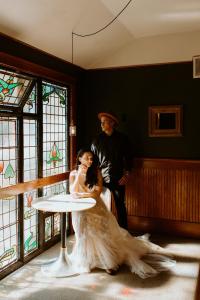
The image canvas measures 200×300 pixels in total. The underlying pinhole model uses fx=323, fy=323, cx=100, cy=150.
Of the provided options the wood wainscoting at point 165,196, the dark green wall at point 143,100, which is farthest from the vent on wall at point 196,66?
the wood wainscoting at point 165,196

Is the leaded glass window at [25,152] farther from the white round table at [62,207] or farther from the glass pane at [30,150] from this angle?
the white round table at [62,207]

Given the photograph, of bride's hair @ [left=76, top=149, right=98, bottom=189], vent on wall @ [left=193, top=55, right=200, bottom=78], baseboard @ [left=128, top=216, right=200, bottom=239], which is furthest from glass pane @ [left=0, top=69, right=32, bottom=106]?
baseboard @ [left=128, top=216, right=200, bottom=239]

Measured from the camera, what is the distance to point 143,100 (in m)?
4.92

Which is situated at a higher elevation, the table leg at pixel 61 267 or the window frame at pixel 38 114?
the window frame at pixel 38 114

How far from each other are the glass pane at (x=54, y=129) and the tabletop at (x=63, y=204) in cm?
68

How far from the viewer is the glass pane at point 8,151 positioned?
3475 millimetres

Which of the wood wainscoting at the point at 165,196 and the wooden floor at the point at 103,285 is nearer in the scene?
the wooden floor at the point at 103,285

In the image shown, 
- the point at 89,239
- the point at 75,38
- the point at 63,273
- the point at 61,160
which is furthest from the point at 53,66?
the point at 63,273

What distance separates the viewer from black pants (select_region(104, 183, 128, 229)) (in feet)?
15.2

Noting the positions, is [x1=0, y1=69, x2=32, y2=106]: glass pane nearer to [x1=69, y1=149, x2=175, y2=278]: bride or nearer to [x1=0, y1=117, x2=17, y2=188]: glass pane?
[x1=0, y1=117, x2=17, y2=188]: glass pane

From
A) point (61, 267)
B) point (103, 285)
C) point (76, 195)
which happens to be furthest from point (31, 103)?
point (103, 285)

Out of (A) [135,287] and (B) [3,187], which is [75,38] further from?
(A) [135,287]

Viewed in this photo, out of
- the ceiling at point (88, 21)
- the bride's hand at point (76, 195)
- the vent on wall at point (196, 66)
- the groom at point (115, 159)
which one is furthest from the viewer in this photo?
the groom at point (115, 159)

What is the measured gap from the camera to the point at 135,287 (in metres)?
3.22
